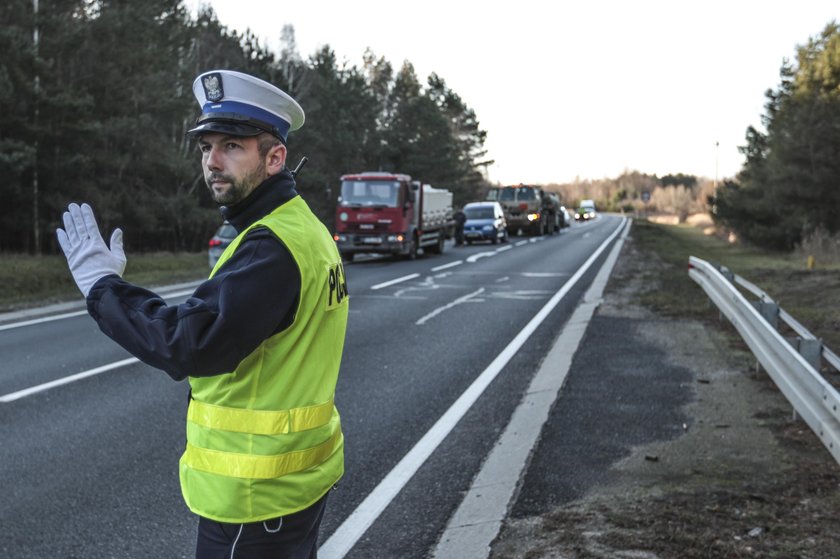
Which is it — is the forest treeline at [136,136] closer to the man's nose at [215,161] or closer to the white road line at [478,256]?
the white road line at [478,256]

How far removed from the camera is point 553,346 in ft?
34.0

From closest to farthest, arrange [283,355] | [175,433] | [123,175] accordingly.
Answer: [283,355]
[175,433]
[123,175]

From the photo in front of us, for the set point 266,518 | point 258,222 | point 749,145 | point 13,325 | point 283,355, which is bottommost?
point 13,325

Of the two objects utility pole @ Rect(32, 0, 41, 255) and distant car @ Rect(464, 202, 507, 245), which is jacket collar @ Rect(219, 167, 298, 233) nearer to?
utility pole @ Rect(32, 0, 41, 255)

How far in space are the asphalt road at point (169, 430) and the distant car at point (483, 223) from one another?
2554cm

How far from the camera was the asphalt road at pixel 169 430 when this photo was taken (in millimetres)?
4570

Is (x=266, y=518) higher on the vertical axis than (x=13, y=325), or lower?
higher

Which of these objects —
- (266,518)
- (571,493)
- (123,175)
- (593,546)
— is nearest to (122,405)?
(571,493)

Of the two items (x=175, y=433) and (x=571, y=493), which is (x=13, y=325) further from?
(x=571, y=493)

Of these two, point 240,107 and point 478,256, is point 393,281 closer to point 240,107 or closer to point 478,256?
point 478,256

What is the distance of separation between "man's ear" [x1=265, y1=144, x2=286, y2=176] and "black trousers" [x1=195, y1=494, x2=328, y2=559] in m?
0.88

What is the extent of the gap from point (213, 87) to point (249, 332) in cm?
71

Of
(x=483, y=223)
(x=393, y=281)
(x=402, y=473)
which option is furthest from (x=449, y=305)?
(x=483, y=223)

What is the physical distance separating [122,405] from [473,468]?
336 cm
